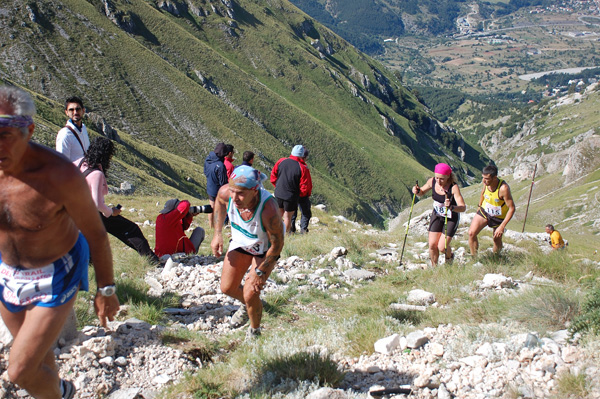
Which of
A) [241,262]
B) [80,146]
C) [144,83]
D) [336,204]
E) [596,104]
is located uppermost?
[596,104]

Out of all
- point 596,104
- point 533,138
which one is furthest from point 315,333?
point 596,104

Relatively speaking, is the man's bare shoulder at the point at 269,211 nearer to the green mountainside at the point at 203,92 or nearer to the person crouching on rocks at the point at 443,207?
the person crouching on rocks at the point at 443,207

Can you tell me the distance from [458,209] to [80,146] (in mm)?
5923

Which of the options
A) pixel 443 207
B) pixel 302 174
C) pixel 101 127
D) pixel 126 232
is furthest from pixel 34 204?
pixel 101 127

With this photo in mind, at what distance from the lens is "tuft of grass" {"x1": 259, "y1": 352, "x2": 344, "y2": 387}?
3.94 metres

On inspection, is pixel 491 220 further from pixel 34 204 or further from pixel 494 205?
pixel 34 204

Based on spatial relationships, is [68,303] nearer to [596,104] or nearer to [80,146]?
[80,146]

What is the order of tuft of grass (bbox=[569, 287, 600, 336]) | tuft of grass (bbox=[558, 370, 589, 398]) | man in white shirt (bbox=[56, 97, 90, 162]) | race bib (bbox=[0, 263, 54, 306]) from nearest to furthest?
race bib (bbox=[0, 263, 54, 306]) → tuft of grass (bbox=[558, 370, 589, 398]) → tuft of grass (bbox=[569, 287, 600, 336]) → man in white shirt (bbox=[56, 97, 90, 162])

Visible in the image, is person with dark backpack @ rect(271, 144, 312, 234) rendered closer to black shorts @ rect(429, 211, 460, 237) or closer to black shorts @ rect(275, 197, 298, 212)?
black shorts @ rect(275, 197, 298, 212)

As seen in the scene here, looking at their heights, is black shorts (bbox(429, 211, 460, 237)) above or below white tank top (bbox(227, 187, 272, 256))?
below

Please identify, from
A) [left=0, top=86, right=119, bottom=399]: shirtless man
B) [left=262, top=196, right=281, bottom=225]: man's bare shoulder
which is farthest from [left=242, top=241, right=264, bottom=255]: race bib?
[left=0, top=86, right=119, bottom=399]: shirtless man

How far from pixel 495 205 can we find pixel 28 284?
721 cm

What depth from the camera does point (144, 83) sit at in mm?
68750

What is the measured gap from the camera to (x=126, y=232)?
22.6 feet
